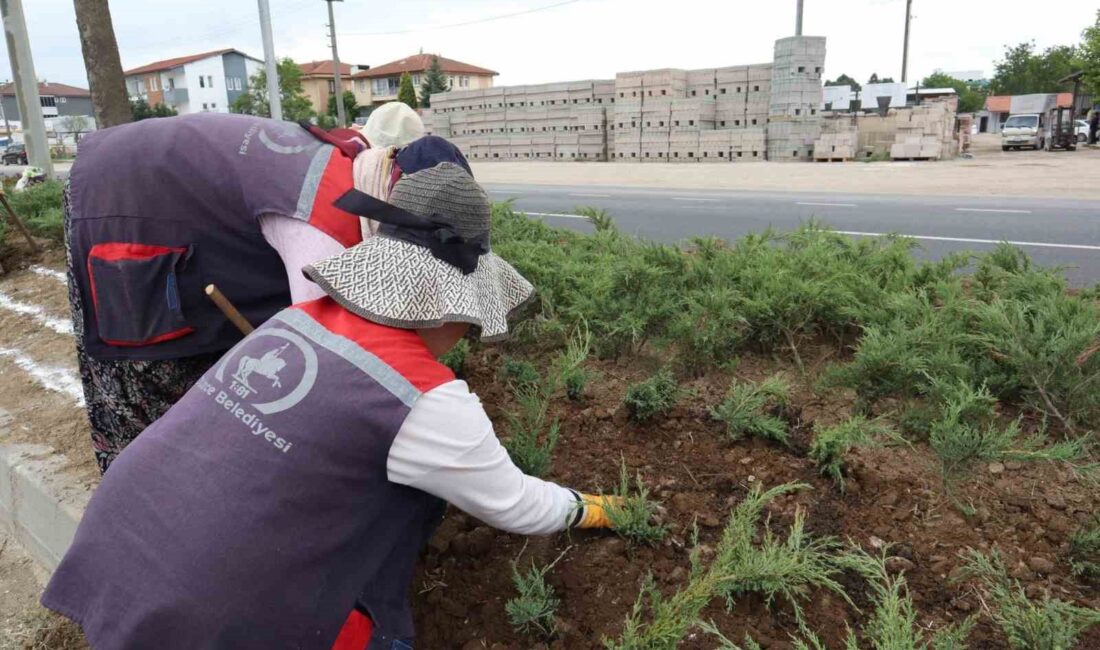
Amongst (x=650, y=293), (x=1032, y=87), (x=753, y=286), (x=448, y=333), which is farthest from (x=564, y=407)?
(x=1032, y=87)

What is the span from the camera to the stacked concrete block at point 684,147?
826 inches

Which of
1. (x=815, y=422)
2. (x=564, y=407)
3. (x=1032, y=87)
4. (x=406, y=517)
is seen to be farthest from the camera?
(x=1032, y=87)

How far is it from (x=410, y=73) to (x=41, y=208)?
66.3 metres

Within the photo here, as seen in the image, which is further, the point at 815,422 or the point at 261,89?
the point at 261,89

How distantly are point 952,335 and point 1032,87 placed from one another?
6673cm

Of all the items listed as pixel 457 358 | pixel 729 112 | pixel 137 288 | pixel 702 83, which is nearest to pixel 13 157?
pixel 702 83

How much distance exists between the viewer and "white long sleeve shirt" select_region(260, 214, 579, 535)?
1403 millimetres

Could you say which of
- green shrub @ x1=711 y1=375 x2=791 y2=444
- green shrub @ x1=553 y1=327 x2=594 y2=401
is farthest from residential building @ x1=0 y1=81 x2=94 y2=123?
green shrub @ x1=711 y1=375 x2=791 y2=444

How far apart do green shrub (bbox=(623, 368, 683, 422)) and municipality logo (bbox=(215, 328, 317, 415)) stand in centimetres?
135

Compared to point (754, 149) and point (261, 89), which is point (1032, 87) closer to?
point (754, 149)

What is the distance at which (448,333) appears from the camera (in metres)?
1.62

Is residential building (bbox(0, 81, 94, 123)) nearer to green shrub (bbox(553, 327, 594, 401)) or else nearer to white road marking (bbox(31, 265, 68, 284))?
white road marking (bbox(31, 265, 68, 284))

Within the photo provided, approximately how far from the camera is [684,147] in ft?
69.5

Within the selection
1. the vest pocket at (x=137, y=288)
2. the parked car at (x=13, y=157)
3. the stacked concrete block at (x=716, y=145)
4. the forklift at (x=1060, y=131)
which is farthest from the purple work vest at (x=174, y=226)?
the parked car at (x=13, y=157)
